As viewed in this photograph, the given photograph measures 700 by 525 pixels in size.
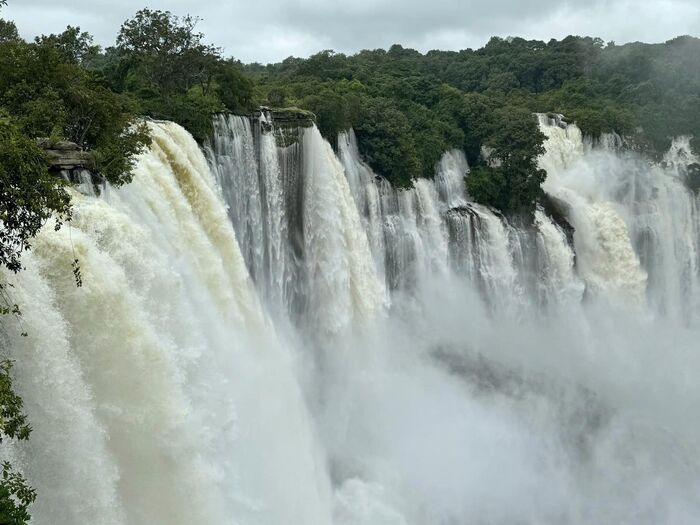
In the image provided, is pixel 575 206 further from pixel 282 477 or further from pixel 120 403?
pixel 120 403

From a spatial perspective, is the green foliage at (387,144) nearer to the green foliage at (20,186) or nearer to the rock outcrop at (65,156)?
the rock outcrop at (65,156)

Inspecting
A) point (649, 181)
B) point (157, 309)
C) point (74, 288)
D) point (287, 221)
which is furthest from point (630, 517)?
point (649, 181)

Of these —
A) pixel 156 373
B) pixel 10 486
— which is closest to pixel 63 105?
pixel 156 373

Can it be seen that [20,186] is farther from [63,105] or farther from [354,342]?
[354,342]

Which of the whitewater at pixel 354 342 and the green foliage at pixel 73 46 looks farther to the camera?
the green foliage at pixel 73 46

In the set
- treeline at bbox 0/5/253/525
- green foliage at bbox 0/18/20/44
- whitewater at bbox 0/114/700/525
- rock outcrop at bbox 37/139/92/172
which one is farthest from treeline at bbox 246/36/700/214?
rock outcrop at bbox 37/139/92/172

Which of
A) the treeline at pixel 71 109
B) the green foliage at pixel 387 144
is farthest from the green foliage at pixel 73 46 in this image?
the green foliage at pixel 387 144

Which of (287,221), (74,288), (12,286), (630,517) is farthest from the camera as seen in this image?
(287,221)
